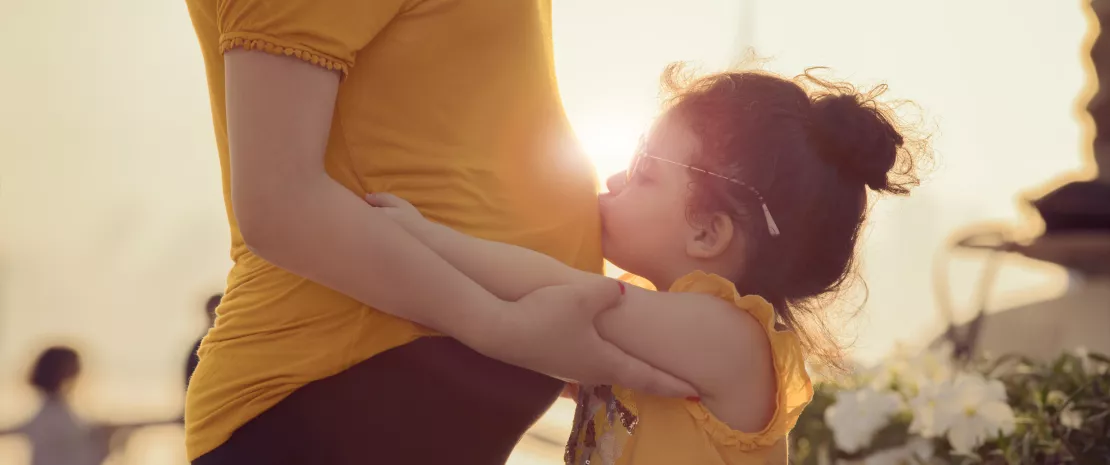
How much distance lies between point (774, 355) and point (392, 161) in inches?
18.2

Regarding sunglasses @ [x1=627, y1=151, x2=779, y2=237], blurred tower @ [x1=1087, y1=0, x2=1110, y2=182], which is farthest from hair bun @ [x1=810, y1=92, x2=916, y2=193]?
blurred tower @ [x1=1087, y1=0, x2=1110, y2=182]

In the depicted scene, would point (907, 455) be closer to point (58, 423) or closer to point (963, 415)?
point (963, 415)

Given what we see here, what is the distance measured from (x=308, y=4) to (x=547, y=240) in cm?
30

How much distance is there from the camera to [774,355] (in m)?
0.93

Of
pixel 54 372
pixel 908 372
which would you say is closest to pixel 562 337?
pixel 908 372

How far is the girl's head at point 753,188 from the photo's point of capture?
985 mm

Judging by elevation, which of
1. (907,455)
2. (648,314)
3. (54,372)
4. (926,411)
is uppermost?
(648,314)

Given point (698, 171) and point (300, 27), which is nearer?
point (300, 27)

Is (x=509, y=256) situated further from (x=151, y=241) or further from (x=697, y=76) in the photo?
(x=151, y=241)

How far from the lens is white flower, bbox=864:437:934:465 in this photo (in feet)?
6.31

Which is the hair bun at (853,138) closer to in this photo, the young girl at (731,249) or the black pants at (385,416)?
the young girl at (731,249)

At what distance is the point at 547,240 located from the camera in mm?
804

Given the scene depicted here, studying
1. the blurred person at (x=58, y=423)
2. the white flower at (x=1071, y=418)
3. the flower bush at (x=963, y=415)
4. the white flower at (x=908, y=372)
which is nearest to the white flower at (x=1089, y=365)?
the flower bush at (x=963, y=415)

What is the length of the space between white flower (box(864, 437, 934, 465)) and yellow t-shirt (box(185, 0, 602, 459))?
Answer: 1.48 metres
